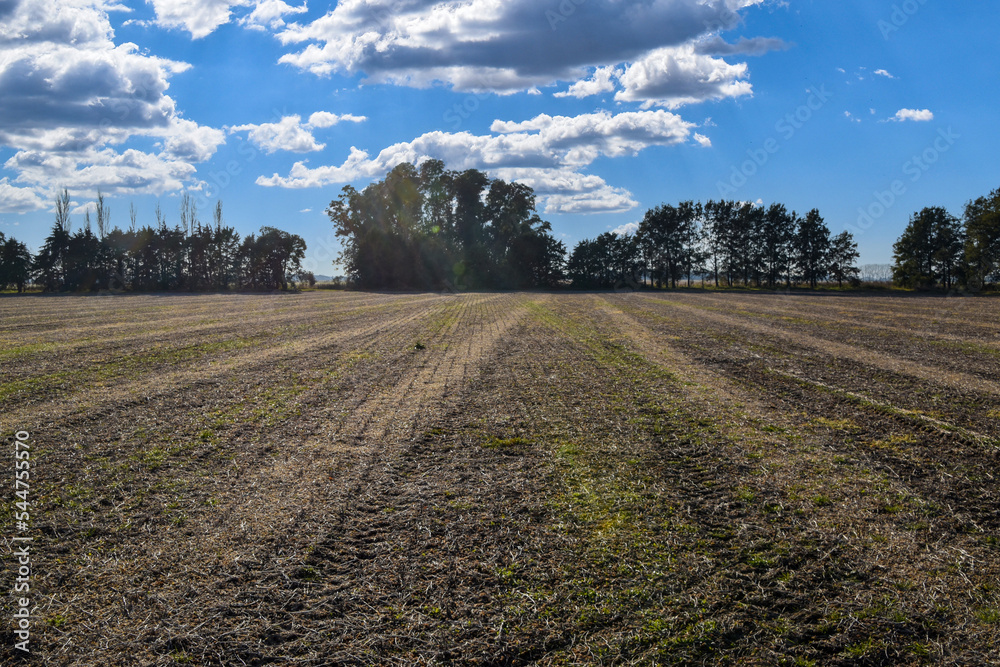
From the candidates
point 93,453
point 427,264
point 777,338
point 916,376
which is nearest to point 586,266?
point 427,264

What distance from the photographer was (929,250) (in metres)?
71.5

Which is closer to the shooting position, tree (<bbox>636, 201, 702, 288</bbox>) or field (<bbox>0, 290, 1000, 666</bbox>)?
field (<bbox>0, 290, 1000, 666</bbox>)

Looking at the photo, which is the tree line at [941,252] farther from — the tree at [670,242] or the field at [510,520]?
the field at [510,520]

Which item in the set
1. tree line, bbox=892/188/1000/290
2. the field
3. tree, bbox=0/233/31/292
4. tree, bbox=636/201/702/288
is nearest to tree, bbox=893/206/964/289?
tree line, bbox=892/188/1000/290

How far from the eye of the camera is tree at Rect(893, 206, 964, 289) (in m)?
69.7

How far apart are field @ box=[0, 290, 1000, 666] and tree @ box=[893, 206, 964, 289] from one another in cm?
7368

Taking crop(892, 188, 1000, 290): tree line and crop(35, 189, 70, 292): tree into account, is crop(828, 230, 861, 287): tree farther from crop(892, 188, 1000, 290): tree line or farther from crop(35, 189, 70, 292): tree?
crop(35, 189, 70, 292): tree

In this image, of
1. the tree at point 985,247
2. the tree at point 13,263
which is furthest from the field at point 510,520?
the tree at point 13,263

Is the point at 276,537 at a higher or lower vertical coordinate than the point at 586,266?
lower

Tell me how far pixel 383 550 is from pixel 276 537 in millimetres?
950

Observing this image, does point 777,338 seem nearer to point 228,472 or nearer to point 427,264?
point 228,472

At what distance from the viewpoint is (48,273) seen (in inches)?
2950

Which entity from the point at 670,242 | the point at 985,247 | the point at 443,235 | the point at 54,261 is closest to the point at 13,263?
the point at 54,261

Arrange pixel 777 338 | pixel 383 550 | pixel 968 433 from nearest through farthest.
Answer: pixel 383 550 → pixel 968 433 → pixel 777 338
